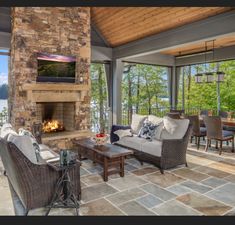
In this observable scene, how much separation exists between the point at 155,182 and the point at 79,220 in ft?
5.19

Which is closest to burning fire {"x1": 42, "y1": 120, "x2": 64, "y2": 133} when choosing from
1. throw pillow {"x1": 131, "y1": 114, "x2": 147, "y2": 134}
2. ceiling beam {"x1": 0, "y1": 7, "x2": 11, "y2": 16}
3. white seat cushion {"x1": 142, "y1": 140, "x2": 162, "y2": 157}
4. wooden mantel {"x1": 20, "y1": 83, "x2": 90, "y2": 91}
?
wooden mantel {"x1": 20, "y1": 83, "x2": 90, "y2": 91}

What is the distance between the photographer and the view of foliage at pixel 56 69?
5.64 meters

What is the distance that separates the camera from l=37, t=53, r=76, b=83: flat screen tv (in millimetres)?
5629

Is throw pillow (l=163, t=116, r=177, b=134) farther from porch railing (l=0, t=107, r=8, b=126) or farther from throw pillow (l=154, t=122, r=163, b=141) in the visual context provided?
porch railing (l=0, t=107, r=8, b=126)

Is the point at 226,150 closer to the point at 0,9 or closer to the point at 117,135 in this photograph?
the point at 117,135

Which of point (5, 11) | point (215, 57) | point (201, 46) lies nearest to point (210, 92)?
point (215, 57)

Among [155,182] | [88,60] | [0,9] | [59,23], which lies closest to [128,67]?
[88,60]

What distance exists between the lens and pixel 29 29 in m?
5.46

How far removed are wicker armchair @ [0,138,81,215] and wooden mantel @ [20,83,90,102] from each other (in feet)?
9.04

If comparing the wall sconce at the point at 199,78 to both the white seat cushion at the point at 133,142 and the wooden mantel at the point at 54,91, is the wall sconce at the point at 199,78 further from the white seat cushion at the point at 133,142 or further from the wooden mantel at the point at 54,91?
the wooden mantel at the point at 54,91

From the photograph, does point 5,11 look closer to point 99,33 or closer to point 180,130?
point 99,33

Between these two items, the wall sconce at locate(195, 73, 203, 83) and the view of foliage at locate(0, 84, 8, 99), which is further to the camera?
the wall sconce at locate(195, 73, 203, 83)

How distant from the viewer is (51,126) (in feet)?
20.7

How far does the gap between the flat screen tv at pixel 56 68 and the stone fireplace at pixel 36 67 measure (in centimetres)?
11
